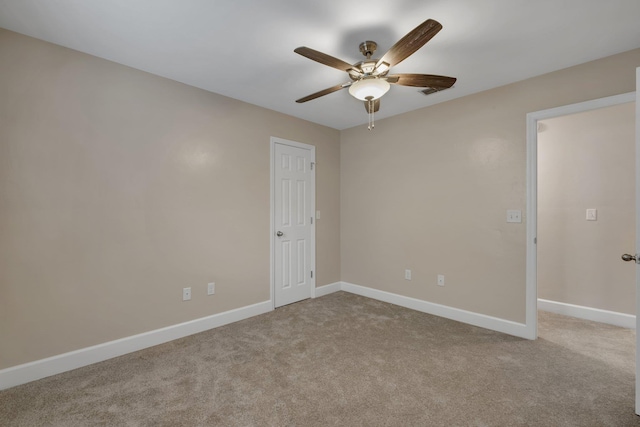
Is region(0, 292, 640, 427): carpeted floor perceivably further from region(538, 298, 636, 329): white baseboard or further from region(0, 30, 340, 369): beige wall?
region(0, 30, 340, 369): beige wall

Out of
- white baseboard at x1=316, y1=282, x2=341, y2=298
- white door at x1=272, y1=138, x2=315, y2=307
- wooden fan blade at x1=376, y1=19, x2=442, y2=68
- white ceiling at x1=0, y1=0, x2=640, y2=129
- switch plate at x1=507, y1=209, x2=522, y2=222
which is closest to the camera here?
wooden fan blade at x1=376, y1=19, x2=442, y2=68

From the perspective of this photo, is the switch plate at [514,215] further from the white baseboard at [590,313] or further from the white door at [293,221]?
the white door at [293,221]

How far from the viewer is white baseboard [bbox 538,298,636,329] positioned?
A: 9.60ft

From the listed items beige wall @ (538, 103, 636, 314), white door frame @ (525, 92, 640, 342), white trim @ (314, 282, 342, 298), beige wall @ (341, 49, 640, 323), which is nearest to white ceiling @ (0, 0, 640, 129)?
beige wall @ (341, 49, 640, 323)

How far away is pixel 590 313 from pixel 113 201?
4.94 m

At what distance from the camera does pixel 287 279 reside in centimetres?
373

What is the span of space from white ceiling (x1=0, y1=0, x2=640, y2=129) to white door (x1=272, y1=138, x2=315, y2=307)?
1.18 m

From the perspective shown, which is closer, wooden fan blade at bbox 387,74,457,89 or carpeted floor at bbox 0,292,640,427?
carpeted floor at bbox 0,292,640,427

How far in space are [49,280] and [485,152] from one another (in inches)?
159

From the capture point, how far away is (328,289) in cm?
420

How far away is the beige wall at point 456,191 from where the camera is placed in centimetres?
273

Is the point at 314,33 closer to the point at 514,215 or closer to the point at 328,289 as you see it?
the point at 514,215

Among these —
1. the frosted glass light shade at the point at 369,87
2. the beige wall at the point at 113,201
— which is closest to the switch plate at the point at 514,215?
the frosted glass light shade at the point at 369,87

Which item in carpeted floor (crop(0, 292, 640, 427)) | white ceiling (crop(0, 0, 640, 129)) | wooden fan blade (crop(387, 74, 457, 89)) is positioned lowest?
carpeted floor (crop(0, 292, 640, 427))
